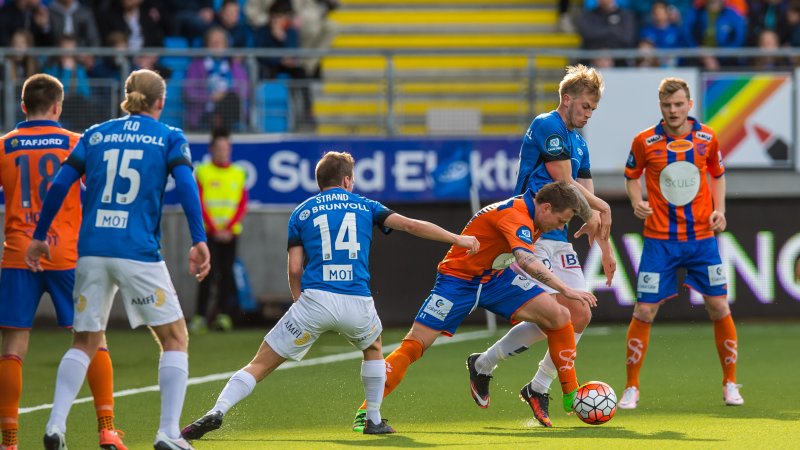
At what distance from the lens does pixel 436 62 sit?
19188mm

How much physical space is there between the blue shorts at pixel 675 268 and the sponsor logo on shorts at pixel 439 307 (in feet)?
5.92

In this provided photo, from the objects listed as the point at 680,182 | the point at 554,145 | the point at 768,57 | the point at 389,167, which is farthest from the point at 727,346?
the point at 768,57

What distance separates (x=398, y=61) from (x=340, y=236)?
11442 millimetres

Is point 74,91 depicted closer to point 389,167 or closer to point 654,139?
point 389,167

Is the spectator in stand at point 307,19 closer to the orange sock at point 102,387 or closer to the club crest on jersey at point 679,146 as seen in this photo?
the club crest on jersey at point 679,146

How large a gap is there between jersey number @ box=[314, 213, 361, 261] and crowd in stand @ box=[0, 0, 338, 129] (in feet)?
28.4

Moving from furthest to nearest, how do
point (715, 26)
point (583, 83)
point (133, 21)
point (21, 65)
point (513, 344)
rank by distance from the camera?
point (715, 26) < point (133, 21) < point (21, 65) < point (513, 344) < point (583, 83)

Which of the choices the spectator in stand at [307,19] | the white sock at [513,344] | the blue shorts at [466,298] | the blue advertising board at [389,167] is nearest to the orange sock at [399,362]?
the blue shorts at [466,298]

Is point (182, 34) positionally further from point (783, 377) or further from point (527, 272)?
point (527, 272)

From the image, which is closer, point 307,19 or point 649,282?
point 649,282

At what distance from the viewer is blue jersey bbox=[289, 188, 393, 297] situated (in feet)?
26.8

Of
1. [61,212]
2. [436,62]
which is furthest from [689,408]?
[436,62]

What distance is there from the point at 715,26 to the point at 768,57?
174cm

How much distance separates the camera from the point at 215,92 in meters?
16.8
